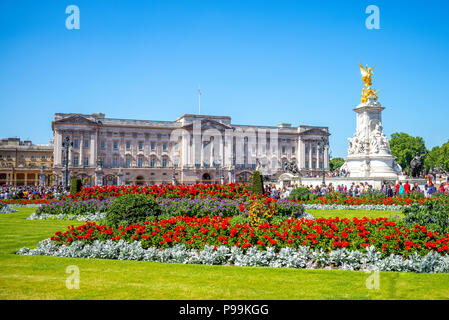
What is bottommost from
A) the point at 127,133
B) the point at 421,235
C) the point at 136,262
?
the point at 136,262

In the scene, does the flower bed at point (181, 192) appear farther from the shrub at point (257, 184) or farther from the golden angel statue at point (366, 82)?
the golden angel statue at point (366, 82)

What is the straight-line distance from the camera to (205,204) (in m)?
13.8

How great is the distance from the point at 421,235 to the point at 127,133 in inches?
2603

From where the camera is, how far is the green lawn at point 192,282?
17.3ft

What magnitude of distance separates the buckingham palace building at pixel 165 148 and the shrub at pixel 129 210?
5559 cm

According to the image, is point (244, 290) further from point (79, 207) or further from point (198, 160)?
point (198, 160)

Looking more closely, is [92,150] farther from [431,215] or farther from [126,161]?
[431,215]

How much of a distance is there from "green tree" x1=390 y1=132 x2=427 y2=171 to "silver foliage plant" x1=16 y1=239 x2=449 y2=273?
8017 cm

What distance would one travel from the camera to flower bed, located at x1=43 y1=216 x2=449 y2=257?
7.48 m

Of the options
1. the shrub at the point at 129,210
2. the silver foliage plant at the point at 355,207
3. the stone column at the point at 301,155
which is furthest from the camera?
the stone column at the point at 301,155

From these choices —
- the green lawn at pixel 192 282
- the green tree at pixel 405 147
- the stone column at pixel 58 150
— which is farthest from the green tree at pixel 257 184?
the green tree at pixel 405 147

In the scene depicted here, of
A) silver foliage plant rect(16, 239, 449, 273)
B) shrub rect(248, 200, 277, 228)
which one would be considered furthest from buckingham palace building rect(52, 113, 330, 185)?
silver foliage plant rect(16, 239, 449, 273)

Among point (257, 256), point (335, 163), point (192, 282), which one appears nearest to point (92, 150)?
point (257, 256)
